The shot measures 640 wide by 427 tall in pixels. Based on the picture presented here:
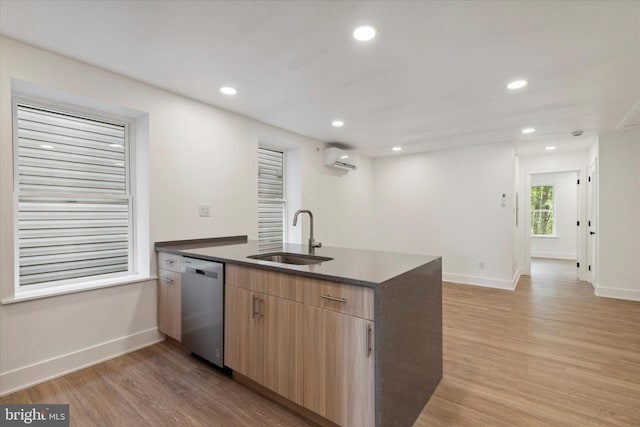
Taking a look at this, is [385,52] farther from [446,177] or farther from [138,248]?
[446,177]

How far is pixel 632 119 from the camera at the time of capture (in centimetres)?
358

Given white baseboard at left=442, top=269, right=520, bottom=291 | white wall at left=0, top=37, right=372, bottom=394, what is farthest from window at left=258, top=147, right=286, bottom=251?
white baseboard at left=442, top=269, right=520, bottom=291

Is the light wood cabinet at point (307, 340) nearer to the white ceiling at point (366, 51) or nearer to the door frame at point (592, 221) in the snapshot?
the white ceiling at point (366, 51)

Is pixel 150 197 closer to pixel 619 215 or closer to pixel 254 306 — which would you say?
pixel 254 306

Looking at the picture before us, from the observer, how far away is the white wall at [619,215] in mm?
4098

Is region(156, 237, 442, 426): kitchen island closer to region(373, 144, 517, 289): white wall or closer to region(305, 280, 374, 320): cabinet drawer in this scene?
region(305, 280, 374, 320): cabinet drawer

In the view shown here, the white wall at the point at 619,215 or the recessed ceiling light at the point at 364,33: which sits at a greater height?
the recessed ceiling light at the point at 364,33

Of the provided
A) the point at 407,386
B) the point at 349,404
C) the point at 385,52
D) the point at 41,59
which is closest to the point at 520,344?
the point at 407,386

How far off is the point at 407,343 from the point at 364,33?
1.92 m

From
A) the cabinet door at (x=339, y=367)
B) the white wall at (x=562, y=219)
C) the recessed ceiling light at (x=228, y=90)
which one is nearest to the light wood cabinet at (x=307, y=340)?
the cabinet door at (x=339, y=367)

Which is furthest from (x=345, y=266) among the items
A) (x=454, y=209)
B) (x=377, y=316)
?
(x=454, y=209)

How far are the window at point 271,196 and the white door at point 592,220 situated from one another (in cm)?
477

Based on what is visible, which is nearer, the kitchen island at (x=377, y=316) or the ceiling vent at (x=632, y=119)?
the kitchen island at (x=377, y=316)

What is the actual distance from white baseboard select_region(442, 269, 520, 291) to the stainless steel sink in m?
3.90
